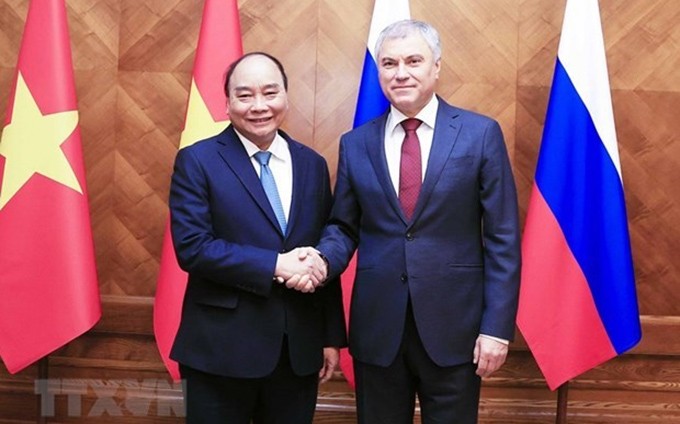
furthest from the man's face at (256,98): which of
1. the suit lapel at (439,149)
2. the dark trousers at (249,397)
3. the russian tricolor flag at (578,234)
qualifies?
the russian tricolor flag at (578,234)

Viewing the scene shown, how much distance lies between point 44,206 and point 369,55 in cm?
132

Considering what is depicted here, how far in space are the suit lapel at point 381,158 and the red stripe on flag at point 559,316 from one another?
94 cm

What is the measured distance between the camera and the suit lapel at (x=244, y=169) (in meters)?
1.80

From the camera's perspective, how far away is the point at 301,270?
1.73 m

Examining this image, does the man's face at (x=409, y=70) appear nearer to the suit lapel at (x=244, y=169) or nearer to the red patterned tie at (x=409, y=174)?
the red patterned tie at (x=409, y=174)

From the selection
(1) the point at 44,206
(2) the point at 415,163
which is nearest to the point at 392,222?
(2) the point at 415,163

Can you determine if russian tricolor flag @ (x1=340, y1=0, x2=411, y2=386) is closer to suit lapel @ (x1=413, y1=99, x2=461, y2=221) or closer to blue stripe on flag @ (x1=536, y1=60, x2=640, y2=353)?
blue stripe on flag @ (x1=536, y1=60, x2=640, y2=353)

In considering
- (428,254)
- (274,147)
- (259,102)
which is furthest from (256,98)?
(428,254)

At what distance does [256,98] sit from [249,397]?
0.76 meters

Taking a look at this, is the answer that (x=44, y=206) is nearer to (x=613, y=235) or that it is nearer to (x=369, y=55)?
(x=369, y=55)

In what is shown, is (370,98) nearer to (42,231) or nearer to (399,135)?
(399,135)

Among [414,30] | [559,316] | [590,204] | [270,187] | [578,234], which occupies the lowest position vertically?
[559,316]

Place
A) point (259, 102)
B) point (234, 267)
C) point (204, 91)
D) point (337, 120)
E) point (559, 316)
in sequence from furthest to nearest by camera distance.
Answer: point (337, 120) → point (204, 91) → point (559, 316) → point (259, 102) → point (234, 267)

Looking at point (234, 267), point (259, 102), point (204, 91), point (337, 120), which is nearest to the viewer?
point (234, 267)
